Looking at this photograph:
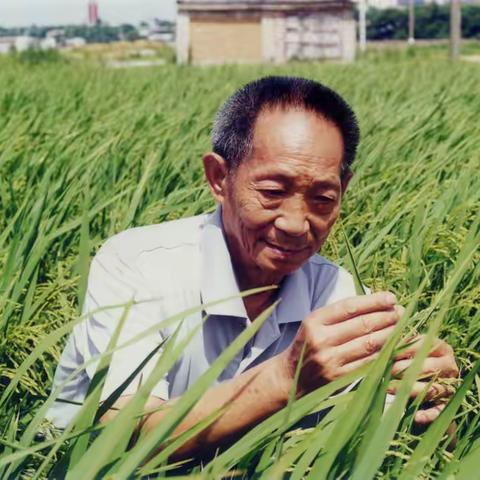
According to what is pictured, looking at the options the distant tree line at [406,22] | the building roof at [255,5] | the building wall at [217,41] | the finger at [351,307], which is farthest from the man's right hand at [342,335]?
the distant tree line at [406,22]

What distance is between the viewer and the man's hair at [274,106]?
139cm

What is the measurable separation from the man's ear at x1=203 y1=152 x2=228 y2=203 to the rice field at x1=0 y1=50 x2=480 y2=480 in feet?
0.58

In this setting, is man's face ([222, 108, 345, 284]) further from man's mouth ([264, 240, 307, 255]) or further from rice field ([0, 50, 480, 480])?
rice field ([0, 50, 480, 480])

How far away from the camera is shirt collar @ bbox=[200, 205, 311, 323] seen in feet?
4.79

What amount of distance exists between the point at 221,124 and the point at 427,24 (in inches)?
1985

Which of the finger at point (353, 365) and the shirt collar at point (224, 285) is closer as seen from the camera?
the finger at point (353, 365)

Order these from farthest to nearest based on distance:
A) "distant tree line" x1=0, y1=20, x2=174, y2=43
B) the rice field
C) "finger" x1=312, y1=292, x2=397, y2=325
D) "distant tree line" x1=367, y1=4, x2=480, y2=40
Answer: "distant tree line" x1=367, y1=4, x2=480, y2=40, "distant tree line" x1=0, y1=20, x2=174, y2=43, "finger" x1=312, y1=292, x2=397, y2=325, the rice field

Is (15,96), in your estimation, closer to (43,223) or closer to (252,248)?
(43,223)

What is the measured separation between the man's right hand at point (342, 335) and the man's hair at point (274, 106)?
0.99ft

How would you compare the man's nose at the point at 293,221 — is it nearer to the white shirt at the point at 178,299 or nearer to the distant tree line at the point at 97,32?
the white shirt at the point at 178,299

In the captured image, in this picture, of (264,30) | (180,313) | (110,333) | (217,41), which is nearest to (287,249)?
(110,333)

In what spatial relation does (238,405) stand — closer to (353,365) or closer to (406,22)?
(353,365)

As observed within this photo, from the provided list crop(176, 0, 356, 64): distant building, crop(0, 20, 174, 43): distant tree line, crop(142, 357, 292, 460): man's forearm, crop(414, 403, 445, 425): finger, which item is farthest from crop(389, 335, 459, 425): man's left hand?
crop(0, 20, 174, 43): distant tree line

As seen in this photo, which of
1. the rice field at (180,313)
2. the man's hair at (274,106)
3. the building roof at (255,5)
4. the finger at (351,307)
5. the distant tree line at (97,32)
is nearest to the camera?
the rice field at (180,313)
